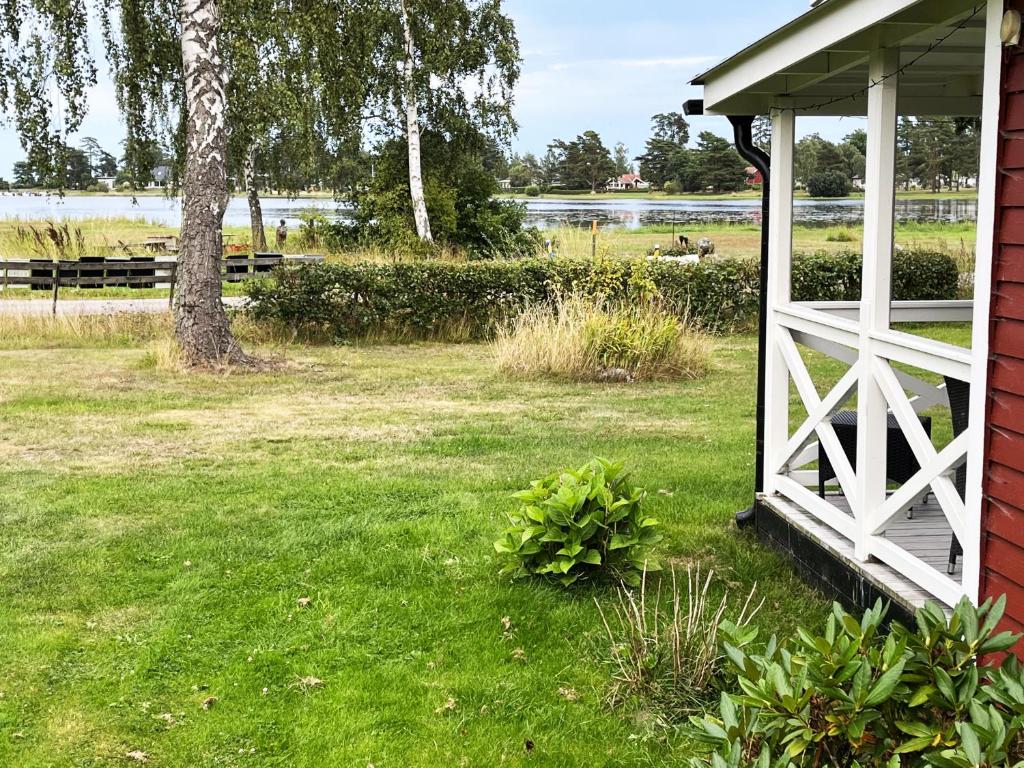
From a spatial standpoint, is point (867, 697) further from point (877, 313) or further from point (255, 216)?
point (255, 216)

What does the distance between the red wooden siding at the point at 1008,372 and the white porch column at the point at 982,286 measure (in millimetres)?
19

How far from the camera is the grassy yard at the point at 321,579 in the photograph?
3732 mm

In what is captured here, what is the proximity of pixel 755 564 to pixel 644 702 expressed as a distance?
159cm

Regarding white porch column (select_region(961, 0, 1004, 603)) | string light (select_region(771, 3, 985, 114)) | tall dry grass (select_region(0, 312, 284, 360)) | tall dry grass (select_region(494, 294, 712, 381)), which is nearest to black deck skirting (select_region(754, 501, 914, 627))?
white porch column (select_region(961, 0, 1004, 603))

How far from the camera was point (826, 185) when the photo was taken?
13477mm

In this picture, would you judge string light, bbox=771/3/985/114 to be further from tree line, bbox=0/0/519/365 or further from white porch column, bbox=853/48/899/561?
tree line, bbox=0/0/519/365

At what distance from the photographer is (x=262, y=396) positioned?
10.3 m

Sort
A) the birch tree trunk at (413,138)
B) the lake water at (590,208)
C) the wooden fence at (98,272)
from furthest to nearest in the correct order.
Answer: the birch tree trunk at (413,138) → the lake water at (590,208) → the wooden fence at (98,272)

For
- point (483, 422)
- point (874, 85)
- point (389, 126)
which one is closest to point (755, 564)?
point (874, 85)

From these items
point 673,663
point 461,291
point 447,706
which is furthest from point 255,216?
point 673,663

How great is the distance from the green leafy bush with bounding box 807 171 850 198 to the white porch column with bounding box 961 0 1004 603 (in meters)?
9.63

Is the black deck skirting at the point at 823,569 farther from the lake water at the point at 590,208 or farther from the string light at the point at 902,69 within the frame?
the lake water at the point at 590,208

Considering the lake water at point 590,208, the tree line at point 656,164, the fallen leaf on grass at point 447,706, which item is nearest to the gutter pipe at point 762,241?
the lake water at point 590,208

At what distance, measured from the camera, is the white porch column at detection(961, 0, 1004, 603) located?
3164 millimetres
